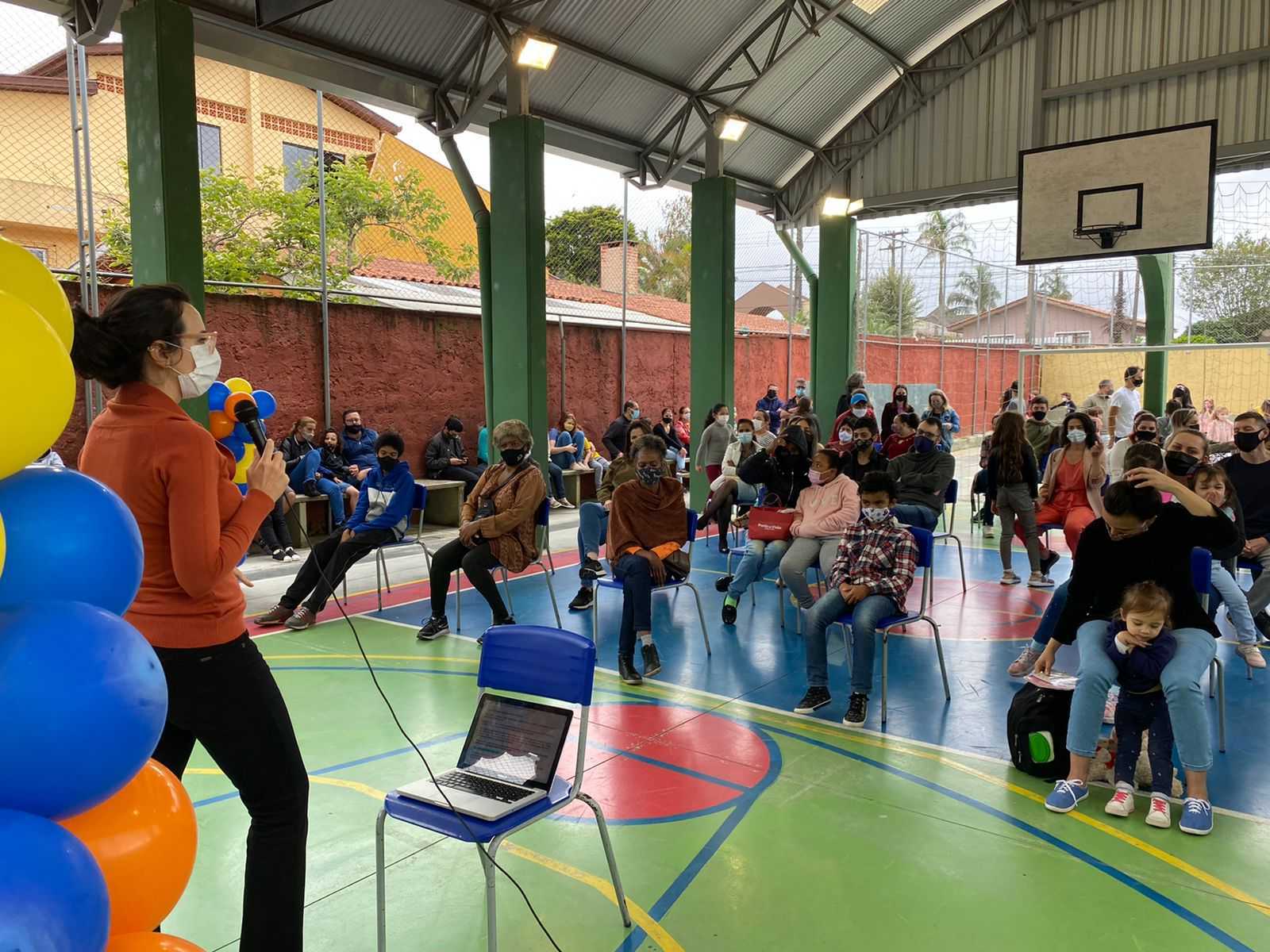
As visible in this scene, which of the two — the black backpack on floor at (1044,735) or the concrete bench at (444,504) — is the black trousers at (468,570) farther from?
the concrete bench at (444,504)

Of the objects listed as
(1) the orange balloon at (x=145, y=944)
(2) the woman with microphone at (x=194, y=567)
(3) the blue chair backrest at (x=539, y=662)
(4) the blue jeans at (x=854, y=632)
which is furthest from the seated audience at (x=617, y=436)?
(1) the orange balloon at (x=145, y=944)

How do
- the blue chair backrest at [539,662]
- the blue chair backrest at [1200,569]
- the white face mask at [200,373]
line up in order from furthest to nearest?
the blue chair backrest at [1200,569] → the blue chair backrest at [539,662] → the white face mask at [200,373]

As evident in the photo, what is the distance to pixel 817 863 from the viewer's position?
339cm

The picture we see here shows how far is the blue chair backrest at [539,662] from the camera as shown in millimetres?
2969

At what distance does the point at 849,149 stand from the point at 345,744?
1303cm

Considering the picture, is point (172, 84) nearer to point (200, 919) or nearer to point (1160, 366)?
point (200, 919)

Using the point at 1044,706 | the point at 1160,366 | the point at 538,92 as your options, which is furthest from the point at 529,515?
the point at 1160,366

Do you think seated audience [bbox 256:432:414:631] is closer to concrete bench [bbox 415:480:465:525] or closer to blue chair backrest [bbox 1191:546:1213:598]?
concrete bench [bbox 415:480:465:525]

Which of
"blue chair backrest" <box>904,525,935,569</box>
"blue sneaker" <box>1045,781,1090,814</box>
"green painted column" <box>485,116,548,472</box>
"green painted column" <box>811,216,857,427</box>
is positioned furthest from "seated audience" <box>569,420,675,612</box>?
"green painted column" <box>811,216,857,427</box>

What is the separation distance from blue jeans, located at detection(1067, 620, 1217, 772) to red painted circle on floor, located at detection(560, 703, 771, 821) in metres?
1.37

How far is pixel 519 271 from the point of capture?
932 centimetres

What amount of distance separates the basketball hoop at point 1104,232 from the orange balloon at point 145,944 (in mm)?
11878

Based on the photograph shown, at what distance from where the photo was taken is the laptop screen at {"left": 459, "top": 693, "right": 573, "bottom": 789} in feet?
9.70

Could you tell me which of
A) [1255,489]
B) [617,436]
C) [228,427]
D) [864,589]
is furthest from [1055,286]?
[228,427]
